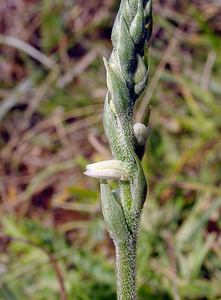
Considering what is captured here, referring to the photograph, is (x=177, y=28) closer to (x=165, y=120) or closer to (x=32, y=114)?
(x=165, y=120)

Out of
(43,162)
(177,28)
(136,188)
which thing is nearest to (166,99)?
(177,28)

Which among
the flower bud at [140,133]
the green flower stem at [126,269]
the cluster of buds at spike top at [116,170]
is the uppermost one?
the flower bud at [140,133]

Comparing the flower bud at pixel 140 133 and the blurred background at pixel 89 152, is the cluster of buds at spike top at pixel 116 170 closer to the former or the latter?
the flower bud at pixel 140 133

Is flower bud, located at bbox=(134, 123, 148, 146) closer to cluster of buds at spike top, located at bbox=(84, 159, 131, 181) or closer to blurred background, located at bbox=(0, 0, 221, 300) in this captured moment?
cluster of buds at spike top, located at bbox=(84, 159, 131, 181)

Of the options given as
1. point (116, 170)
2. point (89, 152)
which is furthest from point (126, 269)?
point (89, 152)

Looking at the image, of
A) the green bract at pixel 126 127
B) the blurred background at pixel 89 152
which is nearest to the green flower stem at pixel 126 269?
the green bract at pixel 126 127

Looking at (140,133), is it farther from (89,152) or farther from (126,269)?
(89,152)
